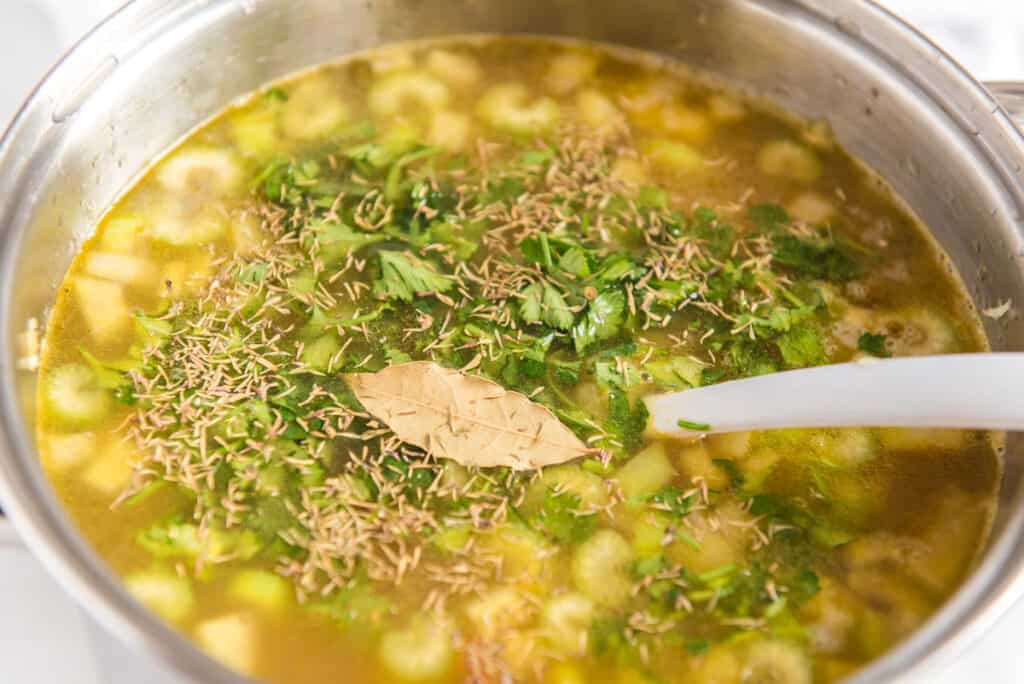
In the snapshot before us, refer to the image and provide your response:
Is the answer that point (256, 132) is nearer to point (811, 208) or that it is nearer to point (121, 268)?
point (121, 268)

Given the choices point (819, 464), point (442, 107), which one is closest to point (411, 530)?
point (819, 464)

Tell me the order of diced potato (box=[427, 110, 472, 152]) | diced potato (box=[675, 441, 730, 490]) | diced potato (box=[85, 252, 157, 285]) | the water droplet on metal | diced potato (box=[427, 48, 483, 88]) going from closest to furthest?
diced potato (box=[675, 441, 730, 490])
the water droplet on metal
diced potato (box=[85, 252, 157, 285])
diced potato (box=[427, 110, 472, 152])
diced potato (box=[427, 48, 483, 88])

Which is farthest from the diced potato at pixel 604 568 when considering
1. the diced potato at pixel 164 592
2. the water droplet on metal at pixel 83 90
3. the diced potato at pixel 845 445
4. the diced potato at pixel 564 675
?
the water droplet on metal at pixel 83 90

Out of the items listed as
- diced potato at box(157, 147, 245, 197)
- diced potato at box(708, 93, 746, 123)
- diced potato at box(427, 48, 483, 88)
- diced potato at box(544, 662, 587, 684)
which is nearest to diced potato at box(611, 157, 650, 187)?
diced potato at box(708, 93, 746, 123)

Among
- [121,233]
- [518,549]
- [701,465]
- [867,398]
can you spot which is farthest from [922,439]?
[121,233]

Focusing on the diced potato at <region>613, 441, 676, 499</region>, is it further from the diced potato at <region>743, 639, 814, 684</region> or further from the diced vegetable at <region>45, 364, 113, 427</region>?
the diced vegetable at <region>45, 364, 113, 427</region>

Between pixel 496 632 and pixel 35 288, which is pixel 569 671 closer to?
pixel 496 632
